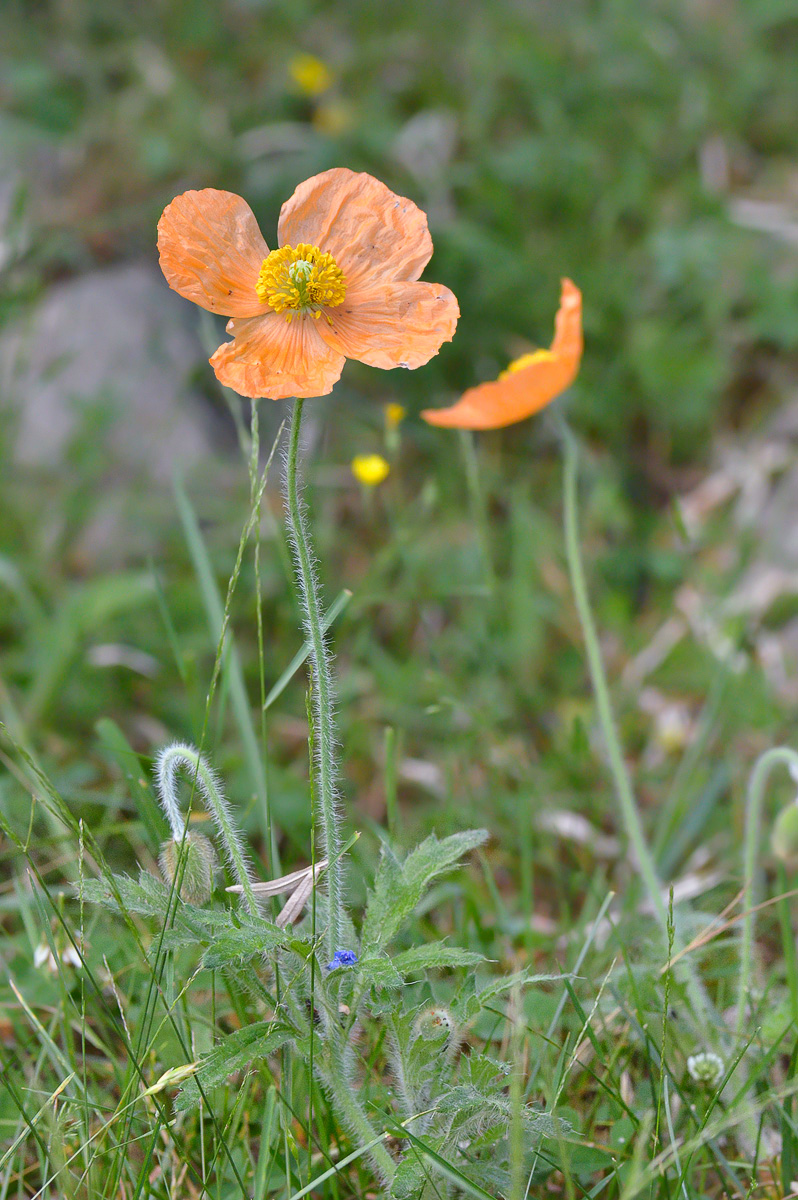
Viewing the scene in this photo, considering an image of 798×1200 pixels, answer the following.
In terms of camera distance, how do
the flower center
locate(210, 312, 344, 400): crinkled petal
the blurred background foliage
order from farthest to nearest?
the blurred background foliage
the flower center
locate(210, 312, 344, 400): crinkled petal

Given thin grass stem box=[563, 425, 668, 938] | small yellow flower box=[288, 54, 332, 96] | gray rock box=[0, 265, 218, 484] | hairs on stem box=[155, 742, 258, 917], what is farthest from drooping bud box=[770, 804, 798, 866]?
small yellow flower box=[288, 54, 332, 96]

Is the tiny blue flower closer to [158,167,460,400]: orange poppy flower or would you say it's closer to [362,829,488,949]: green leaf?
[362,829,488,949]: green leaf

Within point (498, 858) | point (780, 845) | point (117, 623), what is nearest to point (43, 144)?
point (117, 623)

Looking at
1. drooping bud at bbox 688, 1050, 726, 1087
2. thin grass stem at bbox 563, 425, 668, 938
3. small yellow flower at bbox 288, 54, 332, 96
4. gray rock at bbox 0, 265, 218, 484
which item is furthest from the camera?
small yellow flower at bbox 288, 54, 332, 96

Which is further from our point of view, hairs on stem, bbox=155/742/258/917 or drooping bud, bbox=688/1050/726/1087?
drooping bud, bbox=688/1050/726/1087

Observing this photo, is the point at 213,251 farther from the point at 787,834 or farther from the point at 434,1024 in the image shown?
the point at 787,834

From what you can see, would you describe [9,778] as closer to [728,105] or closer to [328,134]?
[328,134]
